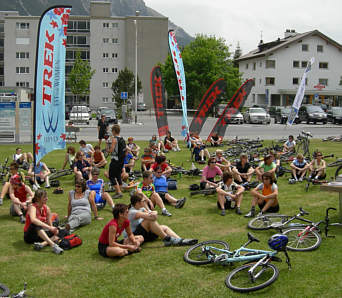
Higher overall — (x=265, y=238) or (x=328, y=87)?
(x=328, y=87)

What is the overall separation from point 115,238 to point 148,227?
0.82 m

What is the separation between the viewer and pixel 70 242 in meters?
7.55

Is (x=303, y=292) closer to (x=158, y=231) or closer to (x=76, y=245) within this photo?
(x=158, y=231)

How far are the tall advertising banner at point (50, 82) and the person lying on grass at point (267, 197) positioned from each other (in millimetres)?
4506

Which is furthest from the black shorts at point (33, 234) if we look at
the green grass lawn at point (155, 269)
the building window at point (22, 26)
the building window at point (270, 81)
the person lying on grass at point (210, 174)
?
the building window at point (22, 26)

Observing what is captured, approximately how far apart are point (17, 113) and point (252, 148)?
41.4 feet

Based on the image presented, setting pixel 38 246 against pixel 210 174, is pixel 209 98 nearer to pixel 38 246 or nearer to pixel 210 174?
pixel 210 174

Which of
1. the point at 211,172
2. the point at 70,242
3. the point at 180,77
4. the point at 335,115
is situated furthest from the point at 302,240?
the point at 335,115

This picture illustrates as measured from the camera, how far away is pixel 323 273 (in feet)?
20.2

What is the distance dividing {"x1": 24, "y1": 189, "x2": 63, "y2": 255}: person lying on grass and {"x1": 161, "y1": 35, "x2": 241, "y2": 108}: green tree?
5637 cm

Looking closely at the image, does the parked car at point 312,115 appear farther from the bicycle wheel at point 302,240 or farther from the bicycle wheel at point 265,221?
the bicycle wheel at point 302,240

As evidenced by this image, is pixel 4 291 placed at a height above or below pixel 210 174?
below

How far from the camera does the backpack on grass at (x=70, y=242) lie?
7.51 meters

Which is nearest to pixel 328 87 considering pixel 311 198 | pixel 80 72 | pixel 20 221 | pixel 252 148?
pixel 80 72
